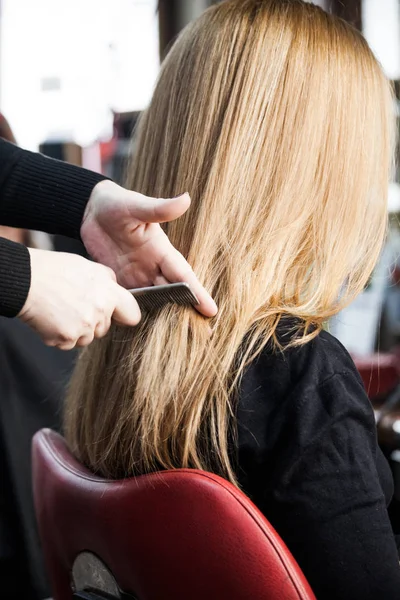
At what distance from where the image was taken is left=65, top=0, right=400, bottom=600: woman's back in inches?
32.2

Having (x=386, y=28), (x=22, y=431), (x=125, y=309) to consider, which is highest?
(x=386, y=28)

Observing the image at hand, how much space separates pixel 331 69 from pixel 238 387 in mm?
495

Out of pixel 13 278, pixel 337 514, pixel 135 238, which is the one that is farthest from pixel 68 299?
A: pixel 337 514

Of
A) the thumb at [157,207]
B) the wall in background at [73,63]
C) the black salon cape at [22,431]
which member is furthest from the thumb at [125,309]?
the wall in background at [73,63]

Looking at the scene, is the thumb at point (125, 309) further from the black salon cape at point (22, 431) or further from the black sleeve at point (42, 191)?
the black salon cape at point (22, 431)

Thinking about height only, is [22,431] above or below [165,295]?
below

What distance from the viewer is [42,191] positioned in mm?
1142

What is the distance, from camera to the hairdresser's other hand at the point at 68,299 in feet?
2.76

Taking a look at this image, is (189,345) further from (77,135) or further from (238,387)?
(77,135)

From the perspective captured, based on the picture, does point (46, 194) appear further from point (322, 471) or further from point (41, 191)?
point (322, 471)

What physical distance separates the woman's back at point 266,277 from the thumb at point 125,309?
2.5 inches

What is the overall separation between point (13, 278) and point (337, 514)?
0.47 m

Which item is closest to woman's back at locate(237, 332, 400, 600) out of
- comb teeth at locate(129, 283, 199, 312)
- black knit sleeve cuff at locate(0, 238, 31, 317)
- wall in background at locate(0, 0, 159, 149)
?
comb teeth at locate(129, 283, 199, 312)

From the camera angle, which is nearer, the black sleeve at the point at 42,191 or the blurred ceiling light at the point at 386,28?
the black sleeve at the point at 42,191
